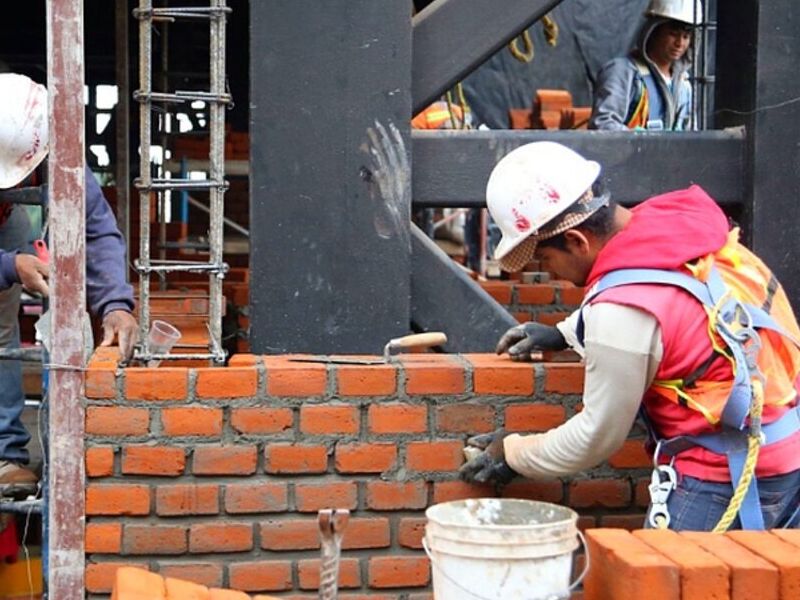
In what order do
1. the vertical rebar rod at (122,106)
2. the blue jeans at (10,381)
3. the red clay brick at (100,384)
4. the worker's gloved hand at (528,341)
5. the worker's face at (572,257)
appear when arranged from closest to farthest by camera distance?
the worker's face at (572,257)
the red clay brick at (100,384)
the worker's gloved hand at (528,341)
the blue jeans at (10,381)
the vertical rebar rod at (122,106)

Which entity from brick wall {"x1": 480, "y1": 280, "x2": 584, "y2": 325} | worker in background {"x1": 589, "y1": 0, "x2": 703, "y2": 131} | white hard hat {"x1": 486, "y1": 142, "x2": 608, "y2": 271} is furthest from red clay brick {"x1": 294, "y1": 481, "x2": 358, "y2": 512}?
brick wall {"x1": 480, "y1": 280, "x2": 584, "y2": 325}

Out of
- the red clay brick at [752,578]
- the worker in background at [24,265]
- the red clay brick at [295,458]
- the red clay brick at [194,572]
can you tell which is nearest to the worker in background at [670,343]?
the red clay brick at [752,578]

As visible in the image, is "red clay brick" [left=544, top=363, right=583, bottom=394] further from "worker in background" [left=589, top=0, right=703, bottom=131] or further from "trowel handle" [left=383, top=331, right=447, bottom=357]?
"worker in background" [left=589, top=0, right=703, bottom=131]

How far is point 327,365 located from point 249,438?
0.99 feet

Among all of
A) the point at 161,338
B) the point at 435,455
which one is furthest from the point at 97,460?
the point at 435,455

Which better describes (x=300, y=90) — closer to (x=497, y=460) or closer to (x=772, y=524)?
(x=497, y=460)

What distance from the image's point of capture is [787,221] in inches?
168

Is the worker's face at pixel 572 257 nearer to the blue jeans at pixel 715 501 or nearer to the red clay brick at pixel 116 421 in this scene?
the blue jeans at pixel 715 501

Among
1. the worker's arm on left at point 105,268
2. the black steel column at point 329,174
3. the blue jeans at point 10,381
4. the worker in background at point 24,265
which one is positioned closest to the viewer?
the black steel column at point 329,174

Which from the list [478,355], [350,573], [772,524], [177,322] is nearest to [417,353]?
[478,355]

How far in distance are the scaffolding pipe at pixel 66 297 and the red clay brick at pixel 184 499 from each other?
0.22 meters

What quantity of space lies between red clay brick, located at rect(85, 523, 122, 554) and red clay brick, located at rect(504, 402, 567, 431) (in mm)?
1150

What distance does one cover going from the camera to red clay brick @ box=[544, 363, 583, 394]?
152 inches

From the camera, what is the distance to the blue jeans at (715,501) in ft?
11.1
